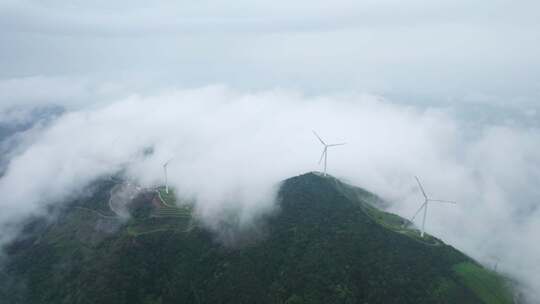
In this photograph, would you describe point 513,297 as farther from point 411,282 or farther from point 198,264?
point 198,264

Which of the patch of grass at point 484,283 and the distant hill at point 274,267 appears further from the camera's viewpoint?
the patch of grass at point 484,283

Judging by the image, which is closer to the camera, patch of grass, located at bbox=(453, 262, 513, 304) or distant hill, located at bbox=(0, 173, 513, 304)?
distant hill, located at bbox=(0, 173, 513, 304)

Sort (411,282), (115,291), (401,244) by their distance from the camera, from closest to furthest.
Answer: (411,282) → (115,291) → (401,244)

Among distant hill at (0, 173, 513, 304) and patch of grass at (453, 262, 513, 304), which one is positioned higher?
distant hill at (0, 173, 513, 304)

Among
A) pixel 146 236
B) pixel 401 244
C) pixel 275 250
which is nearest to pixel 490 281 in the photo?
pixel 401 244

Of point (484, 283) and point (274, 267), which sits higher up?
point (274, 267)
